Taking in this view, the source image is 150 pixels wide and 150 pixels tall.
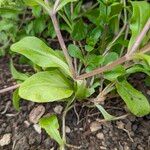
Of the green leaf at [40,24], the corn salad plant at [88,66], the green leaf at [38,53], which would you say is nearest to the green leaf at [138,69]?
the corn salad plant at [88,66]

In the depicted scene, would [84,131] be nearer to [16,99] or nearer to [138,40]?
[16,99]

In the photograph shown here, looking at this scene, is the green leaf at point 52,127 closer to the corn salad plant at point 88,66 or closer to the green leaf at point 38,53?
the corn salad plant at point 88,66

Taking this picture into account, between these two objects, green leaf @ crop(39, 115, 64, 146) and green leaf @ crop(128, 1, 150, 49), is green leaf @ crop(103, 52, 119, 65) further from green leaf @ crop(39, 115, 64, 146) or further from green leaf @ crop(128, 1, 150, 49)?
green leaf @ crop(39, 115, 64, 146)

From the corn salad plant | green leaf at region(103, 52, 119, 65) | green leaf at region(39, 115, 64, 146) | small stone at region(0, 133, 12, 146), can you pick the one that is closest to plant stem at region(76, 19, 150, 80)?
the corn salad plant

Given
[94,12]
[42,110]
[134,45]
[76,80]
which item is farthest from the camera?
[94,12]

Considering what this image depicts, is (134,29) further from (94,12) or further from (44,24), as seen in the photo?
(44,24)

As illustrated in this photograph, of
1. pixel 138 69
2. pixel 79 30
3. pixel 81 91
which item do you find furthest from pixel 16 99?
pixel 138 69

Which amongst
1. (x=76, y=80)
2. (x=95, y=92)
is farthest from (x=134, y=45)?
(x=95, y=92)
